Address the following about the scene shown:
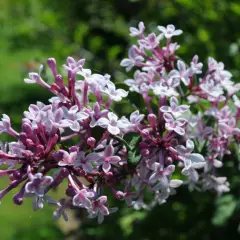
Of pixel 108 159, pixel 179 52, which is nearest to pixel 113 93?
pixel 108 159

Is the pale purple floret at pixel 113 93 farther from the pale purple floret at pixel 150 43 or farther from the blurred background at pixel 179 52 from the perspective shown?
the blurred background at pixel 179 52

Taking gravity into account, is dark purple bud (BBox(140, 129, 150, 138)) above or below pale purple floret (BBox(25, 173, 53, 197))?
above

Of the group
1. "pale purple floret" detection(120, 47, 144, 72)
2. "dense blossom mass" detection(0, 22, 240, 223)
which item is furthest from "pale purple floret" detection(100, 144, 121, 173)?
"pale purple floret" detection(120, 47, 144, 72)

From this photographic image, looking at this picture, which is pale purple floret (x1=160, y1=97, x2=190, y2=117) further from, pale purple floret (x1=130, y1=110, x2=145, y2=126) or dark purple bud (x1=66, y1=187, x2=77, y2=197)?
dark purple bud (x1=66, y1=187, x2=77, y2=197)

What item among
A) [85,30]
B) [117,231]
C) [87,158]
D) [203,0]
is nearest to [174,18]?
[203,0]

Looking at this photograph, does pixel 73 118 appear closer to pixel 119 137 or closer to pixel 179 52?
pixel 119 137

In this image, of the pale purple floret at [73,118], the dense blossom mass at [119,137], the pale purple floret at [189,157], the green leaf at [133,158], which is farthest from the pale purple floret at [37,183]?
the pale purple floret at [189,157]

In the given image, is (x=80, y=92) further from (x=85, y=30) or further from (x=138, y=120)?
(x=85, y=30)

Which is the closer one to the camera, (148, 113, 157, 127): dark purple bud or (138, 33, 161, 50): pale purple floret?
(148, 113, 157, 127): dark purple bud
